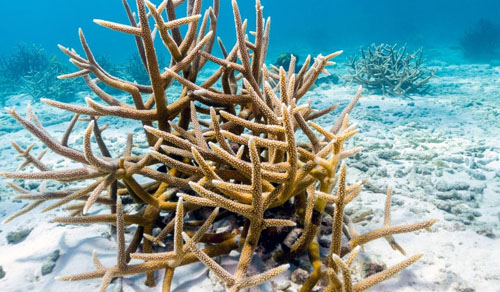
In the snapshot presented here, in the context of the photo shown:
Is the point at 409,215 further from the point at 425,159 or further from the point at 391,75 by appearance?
the point at 391,75

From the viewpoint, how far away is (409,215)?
2762mm

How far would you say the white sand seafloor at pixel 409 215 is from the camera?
211cm

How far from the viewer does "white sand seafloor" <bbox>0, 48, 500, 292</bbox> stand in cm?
211

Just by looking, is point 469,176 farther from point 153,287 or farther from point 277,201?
point 153,287

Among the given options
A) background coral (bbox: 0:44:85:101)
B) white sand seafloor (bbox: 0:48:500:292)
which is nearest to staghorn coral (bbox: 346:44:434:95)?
white sand seafloor (bbox: 0:48:500:292)

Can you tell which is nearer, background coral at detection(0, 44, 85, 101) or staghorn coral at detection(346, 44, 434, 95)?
staghorn coral at detection(346, 44, 434, 95)

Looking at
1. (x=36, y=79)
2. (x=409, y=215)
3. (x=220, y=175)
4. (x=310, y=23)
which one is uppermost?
(x=310, y=23)

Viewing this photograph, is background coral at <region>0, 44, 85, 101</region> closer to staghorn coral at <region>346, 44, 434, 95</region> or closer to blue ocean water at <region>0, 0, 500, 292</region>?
blue ocean water at <region>0, 0, 500, 292</region>

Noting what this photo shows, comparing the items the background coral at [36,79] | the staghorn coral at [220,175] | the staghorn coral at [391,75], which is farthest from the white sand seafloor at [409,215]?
the background coral at [36,79]

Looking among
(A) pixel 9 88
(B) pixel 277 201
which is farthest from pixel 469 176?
(A) pixel 9 88

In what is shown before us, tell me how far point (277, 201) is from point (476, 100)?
797 cm

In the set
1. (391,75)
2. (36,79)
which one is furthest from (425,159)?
(36,79)

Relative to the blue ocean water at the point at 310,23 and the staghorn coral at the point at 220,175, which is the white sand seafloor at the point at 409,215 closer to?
the staghorn coral at the point at 220,175

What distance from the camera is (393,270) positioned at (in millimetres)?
1515
